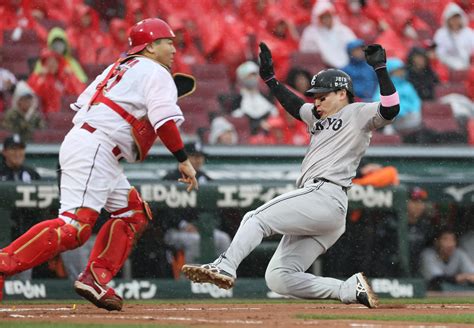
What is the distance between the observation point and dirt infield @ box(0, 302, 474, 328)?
5676 millimetres

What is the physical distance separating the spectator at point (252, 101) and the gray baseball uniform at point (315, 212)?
5019 millimetres

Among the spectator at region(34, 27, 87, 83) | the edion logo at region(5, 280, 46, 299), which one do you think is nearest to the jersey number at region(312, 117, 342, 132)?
the edion logo at region(5, 280, 46, 299)

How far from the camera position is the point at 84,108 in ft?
21.1

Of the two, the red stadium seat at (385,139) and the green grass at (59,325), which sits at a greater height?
the red stadium seat at (385,139)

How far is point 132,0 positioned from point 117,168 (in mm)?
6656

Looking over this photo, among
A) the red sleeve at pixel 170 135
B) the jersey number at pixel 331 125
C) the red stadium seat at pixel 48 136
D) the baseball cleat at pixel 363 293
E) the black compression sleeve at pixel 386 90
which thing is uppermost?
the red stadium seat at pixel 48 136

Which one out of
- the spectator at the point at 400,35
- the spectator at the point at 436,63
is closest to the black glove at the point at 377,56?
the spectator at the point at 400,35

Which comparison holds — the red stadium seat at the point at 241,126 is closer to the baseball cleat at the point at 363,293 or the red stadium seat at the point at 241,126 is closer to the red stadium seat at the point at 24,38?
the red stadium seat at the point at 24,38

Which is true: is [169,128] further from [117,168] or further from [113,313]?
[113,313]

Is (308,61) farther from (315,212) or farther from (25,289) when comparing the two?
(315,212)

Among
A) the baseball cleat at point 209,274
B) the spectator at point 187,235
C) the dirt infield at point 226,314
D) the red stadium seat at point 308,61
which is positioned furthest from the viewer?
the red stadium seat at point 308,61

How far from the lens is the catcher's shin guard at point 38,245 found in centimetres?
596

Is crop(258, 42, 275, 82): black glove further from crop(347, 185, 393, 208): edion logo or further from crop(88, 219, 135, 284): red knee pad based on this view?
crop(347, 185, 393, 208): edion logo

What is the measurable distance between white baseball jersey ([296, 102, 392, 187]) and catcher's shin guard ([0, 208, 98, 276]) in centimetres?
149
